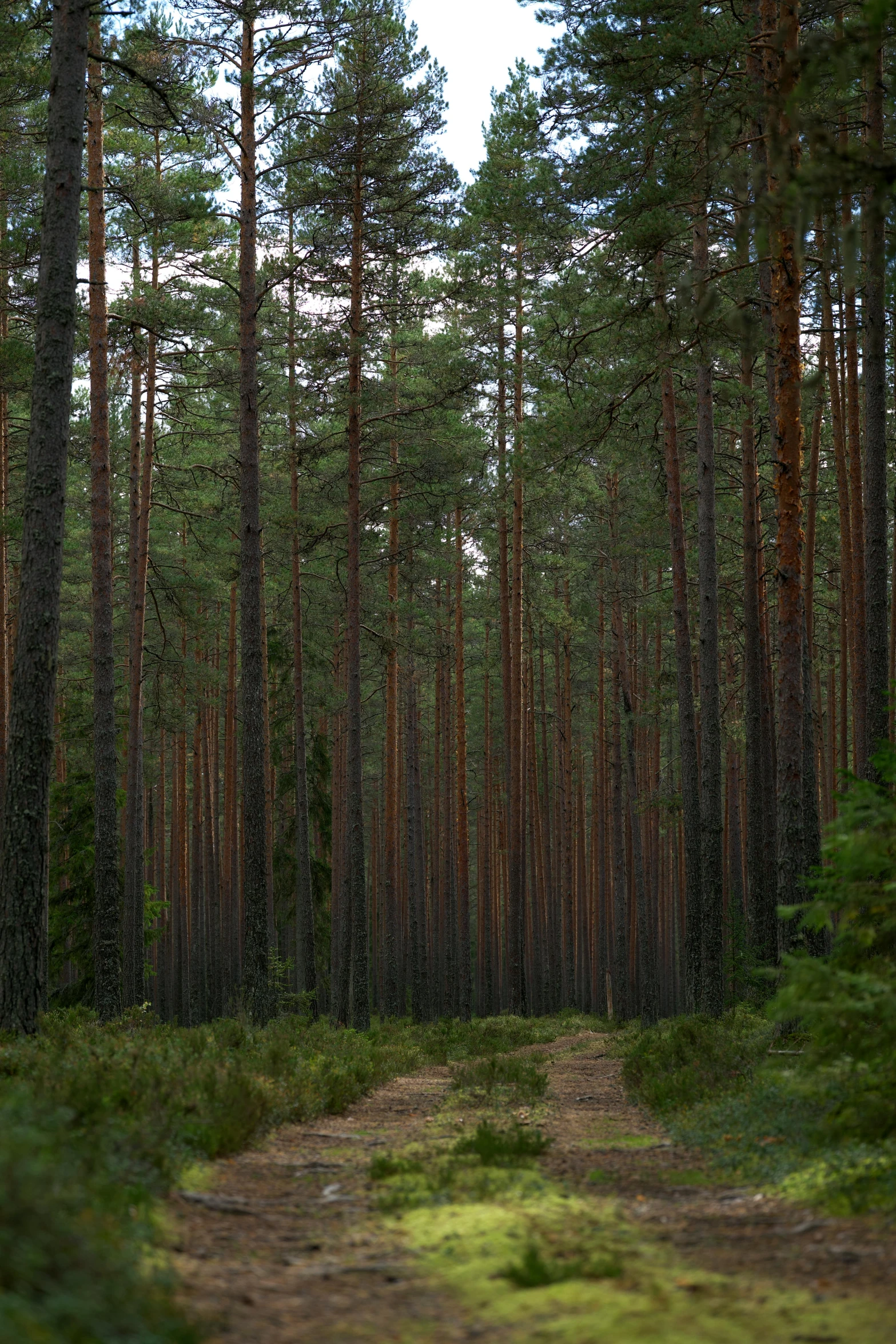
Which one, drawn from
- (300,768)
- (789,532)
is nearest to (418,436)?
(300,768)

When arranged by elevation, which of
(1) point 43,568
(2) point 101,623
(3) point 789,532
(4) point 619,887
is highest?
A: (3) point 789,532

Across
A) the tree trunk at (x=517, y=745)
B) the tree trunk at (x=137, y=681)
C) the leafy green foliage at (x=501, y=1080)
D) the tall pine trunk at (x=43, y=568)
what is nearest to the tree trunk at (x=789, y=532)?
the leafy green foliage at (x=501, y=1080)

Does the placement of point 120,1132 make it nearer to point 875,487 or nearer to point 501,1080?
point 501,1080

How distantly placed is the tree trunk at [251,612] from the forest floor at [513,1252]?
680cm

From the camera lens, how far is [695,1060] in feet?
35.0

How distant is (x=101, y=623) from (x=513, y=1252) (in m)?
12.1

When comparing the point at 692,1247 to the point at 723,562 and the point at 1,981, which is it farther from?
the point at 723,562

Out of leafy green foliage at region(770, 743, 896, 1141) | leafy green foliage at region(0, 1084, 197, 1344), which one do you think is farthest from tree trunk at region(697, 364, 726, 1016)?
leafy green foliage at region(0, 1084, 197, 1344)

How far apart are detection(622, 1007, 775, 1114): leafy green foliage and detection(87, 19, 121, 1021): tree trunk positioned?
21.4 ft

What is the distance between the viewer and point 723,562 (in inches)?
931

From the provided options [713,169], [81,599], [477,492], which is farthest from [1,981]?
[81,599]

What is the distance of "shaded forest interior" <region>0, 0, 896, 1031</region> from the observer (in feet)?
36.7

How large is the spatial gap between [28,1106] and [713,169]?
12.5 meters

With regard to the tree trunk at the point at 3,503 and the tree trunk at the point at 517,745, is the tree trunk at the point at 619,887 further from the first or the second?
the tree trunk at the point at 3,503
